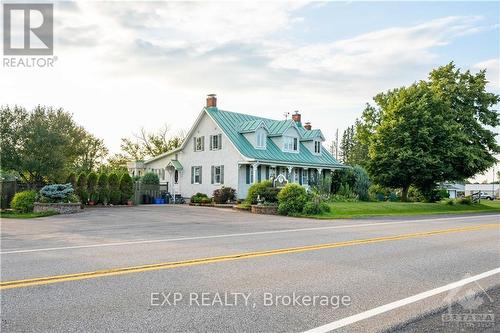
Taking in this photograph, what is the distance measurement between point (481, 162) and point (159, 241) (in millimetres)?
38296

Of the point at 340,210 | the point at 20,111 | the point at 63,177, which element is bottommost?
the point at 340,210

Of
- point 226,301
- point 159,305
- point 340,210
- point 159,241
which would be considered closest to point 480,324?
point 226,301

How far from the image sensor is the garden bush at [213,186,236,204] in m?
35.1

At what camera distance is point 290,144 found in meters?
40.5

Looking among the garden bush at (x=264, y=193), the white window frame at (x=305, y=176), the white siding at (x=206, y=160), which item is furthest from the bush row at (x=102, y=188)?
the white window frame at (x=305, y=176)

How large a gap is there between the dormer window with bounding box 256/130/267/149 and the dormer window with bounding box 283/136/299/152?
2221 millimetres

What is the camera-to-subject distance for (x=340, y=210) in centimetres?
2725

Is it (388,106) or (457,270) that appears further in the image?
(388,106)

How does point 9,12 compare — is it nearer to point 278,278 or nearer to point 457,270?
point 278,278

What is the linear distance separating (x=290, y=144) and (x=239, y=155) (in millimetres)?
6449

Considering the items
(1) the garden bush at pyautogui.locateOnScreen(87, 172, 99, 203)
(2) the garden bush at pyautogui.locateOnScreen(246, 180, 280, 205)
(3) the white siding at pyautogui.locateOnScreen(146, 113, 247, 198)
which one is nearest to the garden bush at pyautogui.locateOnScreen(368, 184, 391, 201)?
(3) the white siding at pyautogui.locateOnScreen(146, 113, 247, 198)

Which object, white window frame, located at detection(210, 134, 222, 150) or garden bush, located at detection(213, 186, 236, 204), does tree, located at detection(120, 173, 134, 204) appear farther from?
white window frame, located at detection(210, 134, 222, 150)

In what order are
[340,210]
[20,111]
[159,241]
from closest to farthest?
[159,241] → [340,210] → [20,111]
